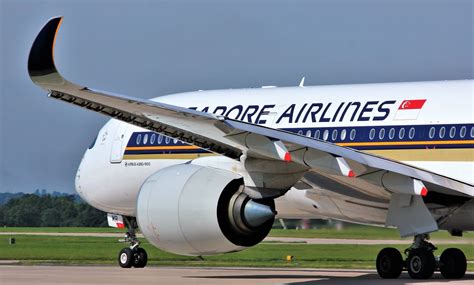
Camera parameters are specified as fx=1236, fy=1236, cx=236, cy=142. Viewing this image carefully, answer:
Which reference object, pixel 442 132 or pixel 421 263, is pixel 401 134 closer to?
pixel 442 132

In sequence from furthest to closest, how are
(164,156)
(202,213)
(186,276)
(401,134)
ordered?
(164,156), (186,276), (401,134), (202,213)

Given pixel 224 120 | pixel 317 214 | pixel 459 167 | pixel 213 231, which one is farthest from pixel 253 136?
pixel 317 214

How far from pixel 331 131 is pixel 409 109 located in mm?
1818

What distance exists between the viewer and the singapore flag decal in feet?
75.3

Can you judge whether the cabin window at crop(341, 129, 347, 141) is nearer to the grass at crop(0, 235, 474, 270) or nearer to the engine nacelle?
the engine nacelle

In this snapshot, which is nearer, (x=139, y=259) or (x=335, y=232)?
(x=139, y=259)

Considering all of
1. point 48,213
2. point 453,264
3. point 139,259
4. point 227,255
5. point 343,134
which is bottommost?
point 453,264

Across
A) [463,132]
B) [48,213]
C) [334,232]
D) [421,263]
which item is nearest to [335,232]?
[334,232]

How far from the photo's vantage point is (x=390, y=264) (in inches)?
941

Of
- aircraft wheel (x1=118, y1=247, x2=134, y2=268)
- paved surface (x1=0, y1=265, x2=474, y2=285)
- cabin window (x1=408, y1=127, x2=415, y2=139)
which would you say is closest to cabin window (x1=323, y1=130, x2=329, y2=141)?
cabin window (x1=408, y1=127, x2=415, y2=139)

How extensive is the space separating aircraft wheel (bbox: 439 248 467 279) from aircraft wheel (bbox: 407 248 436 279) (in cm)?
179

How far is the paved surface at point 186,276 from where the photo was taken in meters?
22.9

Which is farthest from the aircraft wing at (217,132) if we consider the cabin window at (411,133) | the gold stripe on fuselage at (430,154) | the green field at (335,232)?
the green field at (335,232)

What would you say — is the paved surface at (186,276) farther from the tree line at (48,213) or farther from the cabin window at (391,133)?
the tree line at (48,213)
